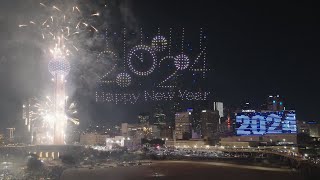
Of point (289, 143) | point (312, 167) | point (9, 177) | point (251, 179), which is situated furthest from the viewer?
point (289, 143)

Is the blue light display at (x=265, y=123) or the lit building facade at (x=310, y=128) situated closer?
the blue light display at (x=265, y=123)

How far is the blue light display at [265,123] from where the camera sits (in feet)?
308

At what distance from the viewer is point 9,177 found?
27516 mm

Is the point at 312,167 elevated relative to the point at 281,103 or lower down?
lower down

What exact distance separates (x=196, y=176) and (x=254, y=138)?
204 ft

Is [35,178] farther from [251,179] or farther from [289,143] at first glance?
[289,143]

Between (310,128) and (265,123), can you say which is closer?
(265,123)

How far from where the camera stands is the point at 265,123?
9562 centimetres

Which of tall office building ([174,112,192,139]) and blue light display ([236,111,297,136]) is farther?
tall office building ([174,112,192,139])

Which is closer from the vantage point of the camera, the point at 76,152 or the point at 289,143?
the point at 76,152

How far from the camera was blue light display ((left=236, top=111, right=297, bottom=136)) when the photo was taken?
93938 millimetres

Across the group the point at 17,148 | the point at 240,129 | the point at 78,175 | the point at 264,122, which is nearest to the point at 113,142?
the point at 240,129

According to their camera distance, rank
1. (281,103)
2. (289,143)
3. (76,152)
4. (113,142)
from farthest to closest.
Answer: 1. (281,103)
2. (113,142)
3. (289,143)
4. (76,152)

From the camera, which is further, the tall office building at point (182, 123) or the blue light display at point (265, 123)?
the tall office building at point (182, 123)
